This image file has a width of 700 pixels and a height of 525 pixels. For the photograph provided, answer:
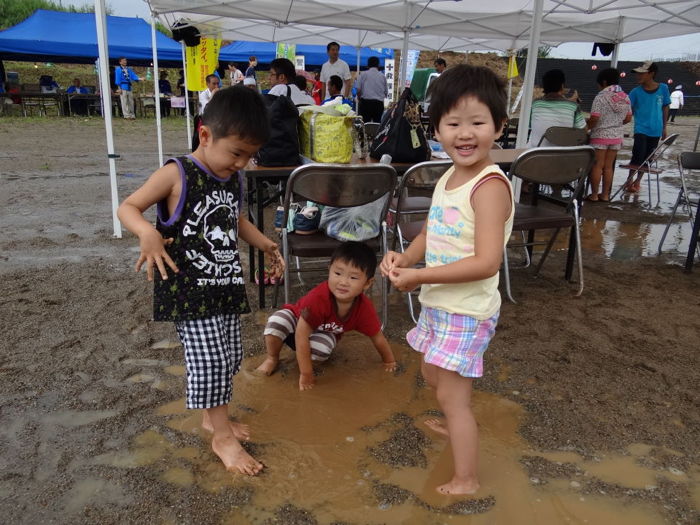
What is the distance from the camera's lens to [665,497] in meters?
1.95

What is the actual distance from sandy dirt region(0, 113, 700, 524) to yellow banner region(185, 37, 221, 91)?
6.26 meters

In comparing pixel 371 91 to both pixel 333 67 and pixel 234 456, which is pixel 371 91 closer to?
pixel 333 67

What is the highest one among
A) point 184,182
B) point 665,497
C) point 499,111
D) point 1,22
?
point 1,22

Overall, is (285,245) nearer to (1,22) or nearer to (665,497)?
(665,497)

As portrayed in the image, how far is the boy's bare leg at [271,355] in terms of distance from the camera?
9.14ft

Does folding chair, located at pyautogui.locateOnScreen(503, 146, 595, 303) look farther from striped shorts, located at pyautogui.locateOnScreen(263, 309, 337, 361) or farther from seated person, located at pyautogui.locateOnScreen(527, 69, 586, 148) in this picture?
seated person, located at pyautogui.locateOnScreen(527, 69, 586, 148)

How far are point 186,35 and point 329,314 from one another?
8316mm

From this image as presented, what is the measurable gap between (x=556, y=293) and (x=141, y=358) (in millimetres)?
→ 2976

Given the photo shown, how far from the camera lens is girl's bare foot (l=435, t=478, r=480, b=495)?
6.31 feet

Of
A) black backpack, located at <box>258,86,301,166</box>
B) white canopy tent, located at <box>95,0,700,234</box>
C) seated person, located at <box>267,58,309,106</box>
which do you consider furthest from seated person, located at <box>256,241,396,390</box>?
white canopy tent, located at <box>95,0,700,234</box>

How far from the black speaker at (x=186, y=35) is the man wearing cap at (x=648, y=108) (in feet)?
23.3

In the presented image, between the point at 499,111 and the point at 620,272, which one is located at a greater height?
the point at 499,111

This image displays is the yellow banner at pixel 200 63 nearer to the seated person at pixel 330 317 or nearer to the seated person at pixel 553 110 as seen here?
the seated person at pixel 553 110

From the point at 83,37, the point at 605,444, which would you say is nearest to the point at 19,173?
the point at 605,444
